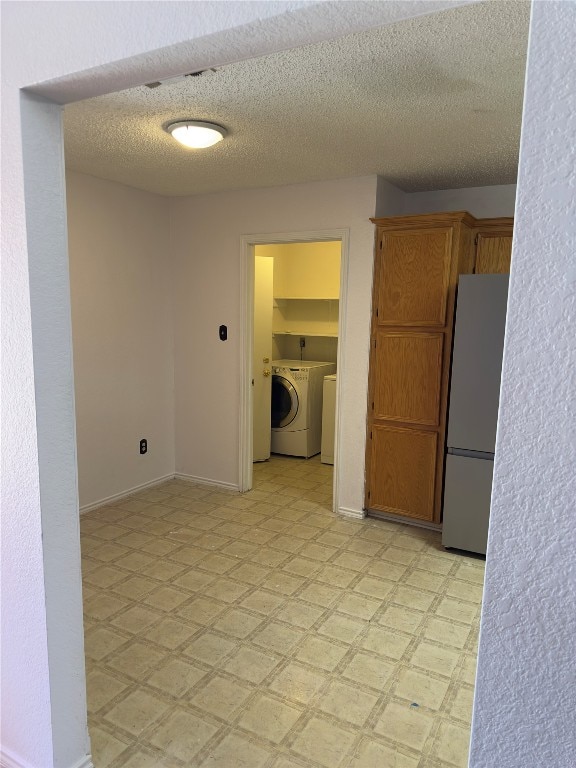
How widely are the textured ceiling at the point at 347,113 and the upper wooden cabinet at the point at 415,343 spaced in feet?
1.29

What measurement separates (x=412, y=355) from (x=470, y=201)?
1.28 meters

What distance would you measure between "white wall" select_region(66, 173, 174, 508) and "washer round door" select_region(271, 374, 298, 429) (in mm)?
1135

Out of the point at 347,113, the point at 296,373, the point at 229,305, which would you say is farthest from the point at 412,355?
the point at 296,373

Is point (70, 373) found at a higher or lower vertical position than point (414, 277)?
lower

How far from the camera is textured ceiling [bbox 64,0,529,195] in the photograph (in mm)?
1800

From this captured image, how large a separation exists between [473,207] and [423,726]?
3280mm

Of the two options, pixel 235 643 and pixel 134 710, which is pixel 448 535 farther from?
pixel 134 710

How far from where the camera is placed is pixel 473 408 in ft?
10.6

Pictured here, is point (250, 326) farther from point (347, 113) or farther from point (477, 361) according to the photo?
point (347, 113)

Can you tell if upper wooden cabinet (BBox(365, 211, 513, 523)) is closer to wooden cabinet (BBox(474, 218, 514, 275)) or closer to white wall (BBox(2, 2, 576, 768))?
wooden cabinet (BBox(474, 218, 514, 275))

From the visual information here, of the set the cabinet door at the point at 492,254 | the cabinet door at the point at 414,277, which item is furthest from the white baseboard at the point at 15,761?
the cabinet door at the point at 492,254

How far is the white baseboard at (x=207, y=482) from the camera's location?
14.4 ft

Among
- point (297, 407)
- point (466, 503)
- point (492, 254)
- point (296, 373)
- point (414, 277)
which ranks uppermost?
point (492, 254)

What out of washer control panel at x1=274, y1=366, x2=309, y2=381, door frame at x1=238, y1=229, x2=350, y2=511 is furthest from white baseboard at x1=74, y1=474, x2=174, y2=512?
washer control panel at x1=274, y1=366, x2=309, y2=381
